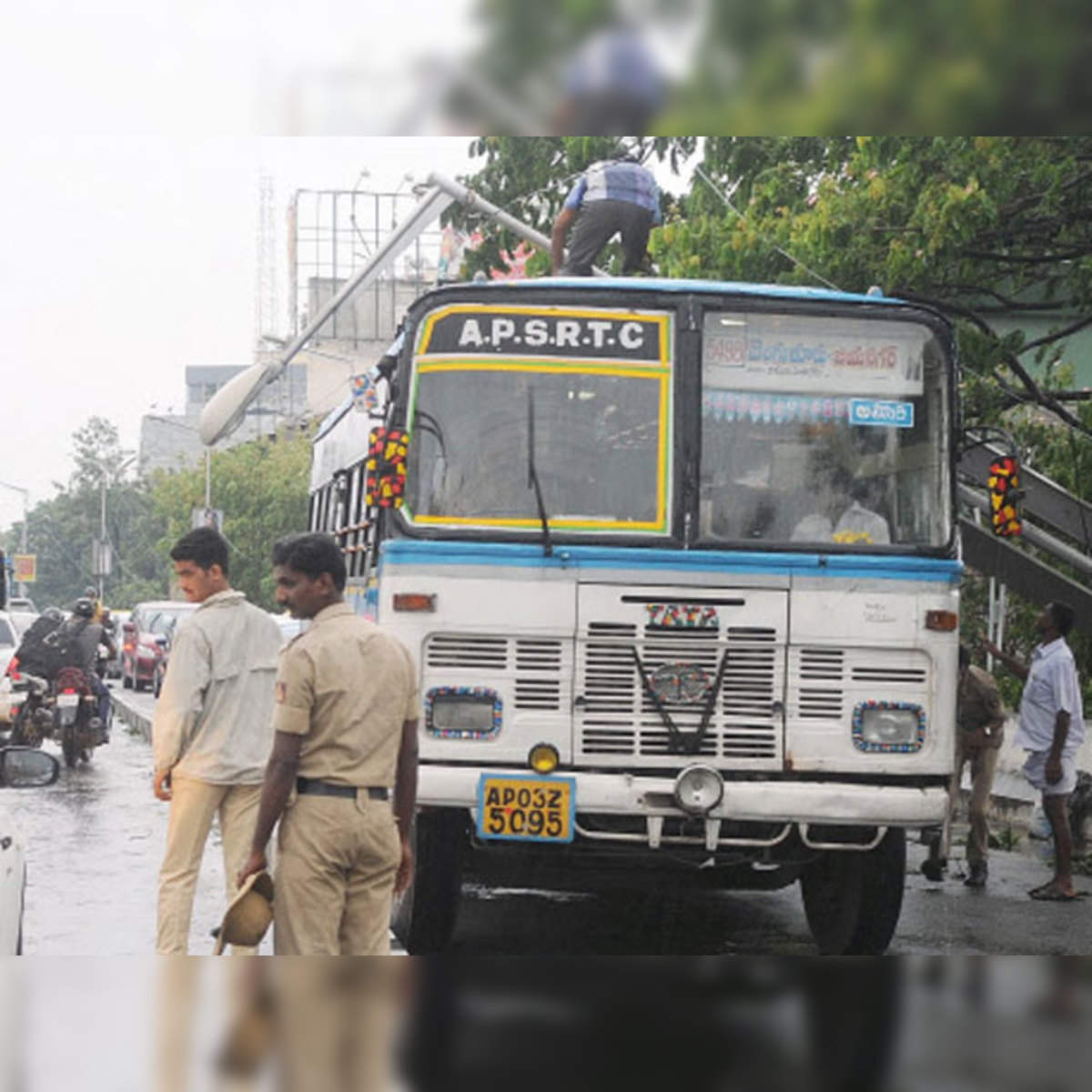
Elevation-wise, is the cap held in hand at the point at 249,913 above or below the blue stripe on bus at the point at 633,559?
below

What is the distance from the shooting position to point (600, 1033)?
23.0 feet

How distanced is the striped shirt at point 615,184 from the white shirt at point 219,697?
458 centimetres

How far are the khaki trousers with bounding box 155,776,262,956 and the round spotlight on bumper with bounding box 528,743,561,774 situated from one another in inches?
57.4

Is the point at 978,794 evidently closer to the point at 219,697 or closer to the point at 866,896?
the point at 866,896

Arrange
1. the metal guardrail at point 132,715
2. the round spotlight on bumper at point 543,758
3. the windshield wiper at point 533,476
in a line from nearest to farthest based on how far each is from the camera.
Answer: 1. the round spotlight on bumper at point 543,758
2. the windshield wiper at point 533,476
3. the metal guardrail at point 132,715

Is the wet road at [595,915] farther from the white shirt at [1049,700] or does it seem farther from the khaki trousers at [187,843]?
the khaki trousers at [187,843]

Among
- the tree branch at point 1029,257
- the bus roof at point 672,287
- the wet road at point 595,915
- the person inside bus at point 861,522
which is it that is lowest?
the wet road at point 595,915

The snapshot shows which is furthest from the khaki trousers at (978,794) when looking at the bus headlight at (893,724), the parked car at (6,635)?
the parked car at (6,635)

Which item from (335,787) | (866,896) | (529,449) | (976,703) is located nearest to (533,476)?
(529,449)

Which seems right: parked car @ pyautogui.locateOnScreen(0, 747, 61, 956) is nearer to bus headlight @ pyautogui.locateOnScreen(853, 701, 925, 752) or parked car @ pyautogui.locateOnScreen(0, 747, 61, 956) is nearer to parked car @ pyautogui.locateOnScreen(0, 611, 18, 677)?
bus headlight @ pyautogui.locateOnScreen(853, 701, 925, 752)

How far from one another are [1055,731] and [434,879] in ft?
14.3

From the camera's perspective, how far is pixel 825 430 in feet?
29.5

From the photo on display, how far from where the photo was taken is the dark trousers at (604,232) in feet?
37.3

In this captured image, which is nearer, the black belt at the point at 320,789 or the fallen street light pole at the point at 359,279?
the black belt at the point at 320,789
